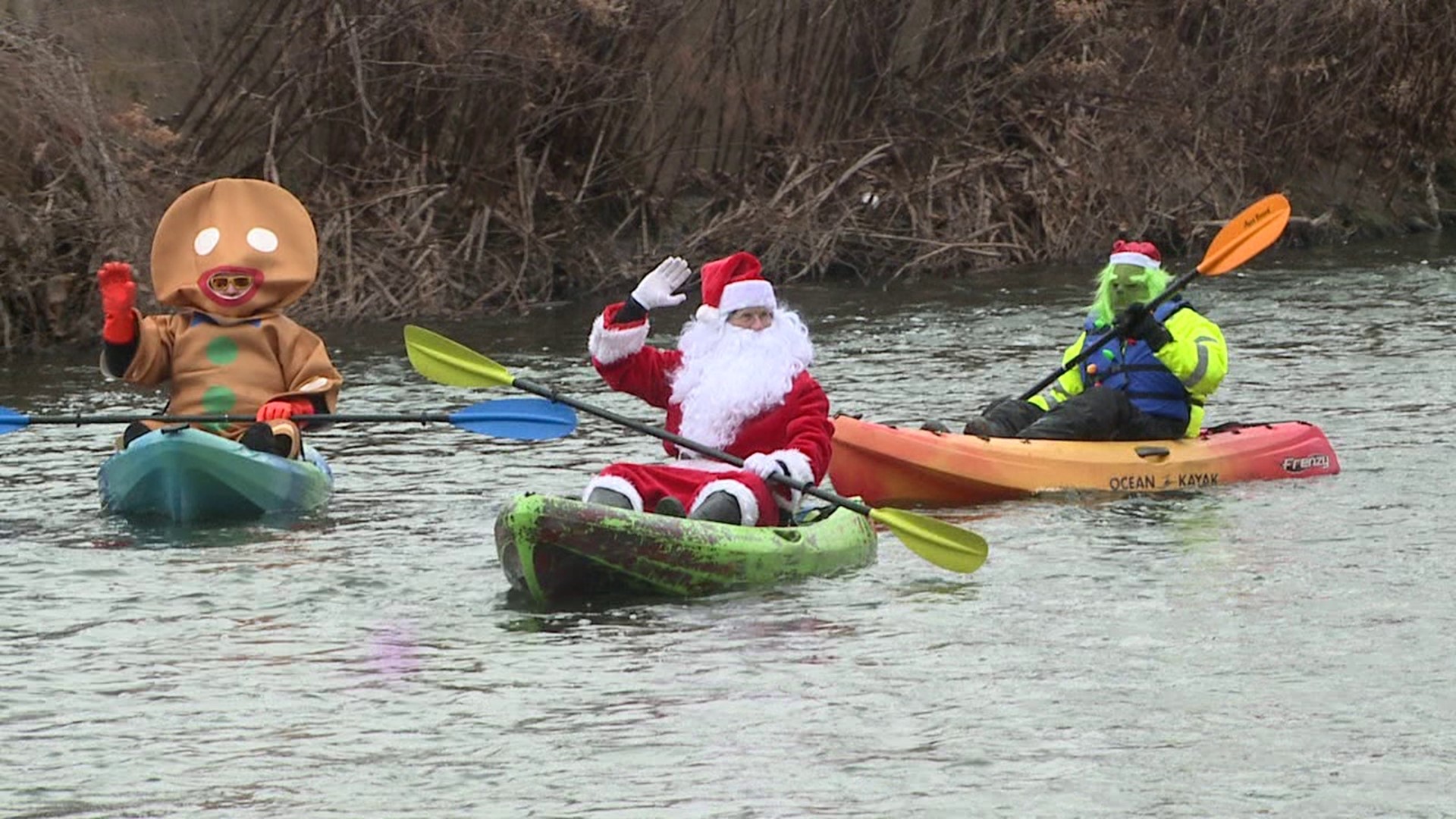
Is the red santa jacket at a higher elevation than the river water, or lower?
higher

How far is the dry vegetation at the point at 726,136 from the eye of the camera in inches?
639

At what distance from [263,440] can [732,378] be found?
6.66ft

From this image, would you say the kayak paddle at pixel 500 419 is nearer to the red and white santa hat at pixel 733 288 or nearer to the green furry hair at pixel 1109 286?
the red and white santa hat at pixel 733 288

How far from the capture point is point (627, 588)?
7.86m

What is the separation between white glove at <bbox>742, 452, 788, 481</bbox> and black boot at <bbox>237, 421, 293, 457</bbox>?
217 cm

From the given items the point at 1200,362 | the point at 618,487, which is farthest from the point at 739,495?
the point at 1200,362

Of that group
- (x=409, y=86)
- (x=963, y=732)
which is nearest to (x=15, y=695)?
(x=963, y=732)

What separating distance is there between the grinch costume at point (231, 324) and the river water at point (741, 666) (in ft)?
1.54

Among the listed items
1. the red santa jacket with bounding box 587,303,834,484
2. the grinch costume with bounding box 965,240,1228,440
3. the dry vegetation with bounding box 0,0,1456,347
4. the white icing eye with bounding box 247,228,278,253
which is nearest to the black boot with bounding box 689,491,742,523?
the red santa jacket with bounding box 587,303,834,484

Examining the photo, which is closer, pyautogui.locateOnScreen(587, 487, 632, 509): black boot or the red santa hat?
pyautogui.locateOnScreen(587, 487, 632, 509): black boot

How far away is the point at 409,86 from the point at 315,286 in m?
1.92

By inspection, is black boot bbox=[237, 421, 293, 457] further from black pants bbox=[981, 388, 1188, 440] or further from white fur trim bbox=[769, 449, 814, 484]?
black pants bbox=[981, 388, 1188, 440]

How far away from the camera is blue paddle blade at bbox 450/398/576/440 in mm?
9133

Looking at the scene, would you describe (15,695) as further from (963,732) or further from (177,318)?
(177,318)
